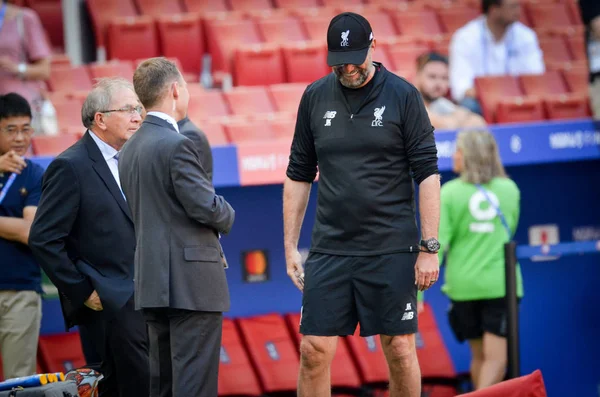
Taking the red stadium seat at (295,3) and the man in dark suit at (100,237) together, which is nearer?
the man in dark suit at (100,237)

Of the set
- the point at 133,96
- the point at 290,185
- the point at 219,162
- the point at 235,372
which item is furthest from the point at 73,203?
the point at 235,372

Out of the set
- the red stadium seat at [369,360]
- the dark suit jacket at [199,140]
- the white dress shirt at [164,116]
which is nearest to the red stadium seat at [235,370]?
the red stadium seat at [369,360]

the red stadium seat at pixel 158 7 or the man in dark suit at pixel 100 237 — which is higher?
the red stadium seat at pixel 158 7

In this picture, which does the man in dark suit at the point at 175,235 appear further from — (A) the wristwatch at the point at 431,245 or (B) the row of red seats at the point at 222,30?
(B) the row of red seats at the point at 222,30

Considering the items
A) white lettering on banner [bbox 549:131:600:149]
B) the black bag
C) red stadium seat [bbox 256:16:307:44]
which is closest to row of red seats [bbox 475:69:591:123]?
white lettering on banner [bbox 549:131:600:149]

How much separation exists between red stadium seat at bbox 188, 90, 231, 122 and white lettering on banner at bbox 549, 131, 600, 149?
255 centimetres

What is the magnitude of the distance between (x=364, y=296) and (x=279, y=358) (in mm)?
2922

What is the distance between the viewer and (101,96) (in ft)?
16.7

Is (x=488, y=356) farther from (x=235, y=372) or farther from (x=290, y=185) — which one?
(x=290, y=185)

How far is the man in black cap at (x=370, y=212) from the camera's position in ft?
15.7

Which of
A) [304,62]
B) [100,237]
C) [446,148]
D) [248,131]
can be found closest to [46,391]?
[100,237]

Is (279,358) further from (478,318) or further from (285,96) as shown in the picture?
(285,96)

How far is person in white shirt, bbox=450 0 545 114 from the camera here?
29.2ft

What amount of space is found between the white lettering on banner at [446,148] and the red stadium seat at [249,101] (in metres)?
1.64
